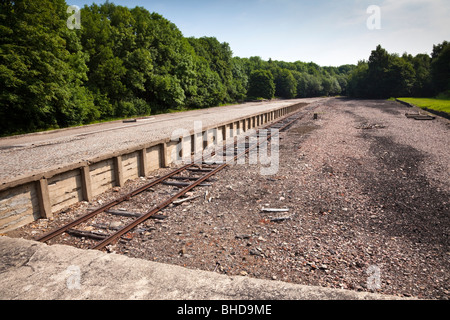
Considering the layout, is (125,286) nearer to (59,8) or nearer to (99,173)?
(99,173)

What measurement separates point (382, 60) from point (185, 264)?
358ft

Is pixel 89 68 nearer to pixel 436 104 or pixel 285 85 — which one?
pixel 436 104

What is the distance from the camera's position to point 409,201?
7707 mm

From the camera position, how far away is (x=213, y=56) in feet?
244

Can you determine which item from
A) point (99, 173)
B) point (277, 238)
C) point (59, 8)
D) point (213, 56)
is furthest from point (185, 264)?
point (213, 56)

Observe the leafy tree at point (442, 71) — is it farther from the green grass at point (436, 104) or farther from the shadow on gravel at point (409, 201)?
the shadow on gravel at point (409, 201)

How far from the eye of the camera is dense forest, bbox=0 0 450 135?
20109 millimetres

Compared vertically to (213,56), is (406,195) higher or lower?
lower

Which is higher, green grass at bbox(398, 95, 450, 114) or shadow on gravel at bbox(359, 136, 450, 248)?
green grass at bbox(398, 95, 450, 114)

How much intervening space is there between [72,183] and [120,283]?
15.3ft

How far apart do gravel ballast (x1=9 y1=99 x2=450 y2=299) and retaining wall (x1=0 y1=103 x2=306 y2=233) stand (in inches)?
12.4

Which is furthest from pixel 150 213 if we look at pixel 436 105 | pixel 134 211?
pixel 436 105

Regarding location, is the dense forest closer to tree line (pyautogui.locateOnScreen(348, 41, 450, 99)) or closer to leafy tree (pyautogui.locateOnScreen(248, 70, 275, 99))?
tree line (pyautogui.locateOnScreen(348, 41, 450, 99))

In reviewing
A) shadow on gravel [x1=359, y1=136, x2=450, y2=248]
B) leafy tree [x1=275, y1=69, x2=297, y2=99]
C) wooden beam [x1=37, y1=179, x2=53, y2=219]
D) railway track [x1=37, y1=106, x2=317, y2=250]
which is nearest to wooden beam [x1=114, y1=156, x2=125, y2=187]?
railway track [x1=37, y1=106, x2=317, y2=250]
